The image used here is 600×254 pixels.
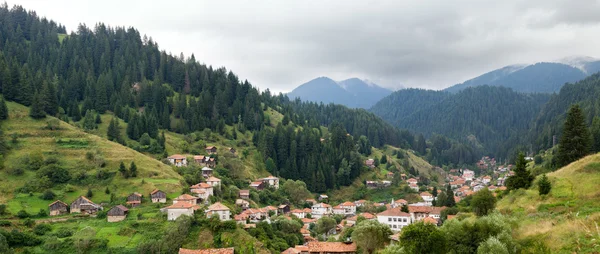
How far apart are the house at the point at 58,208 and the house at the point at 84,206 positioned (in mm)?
970

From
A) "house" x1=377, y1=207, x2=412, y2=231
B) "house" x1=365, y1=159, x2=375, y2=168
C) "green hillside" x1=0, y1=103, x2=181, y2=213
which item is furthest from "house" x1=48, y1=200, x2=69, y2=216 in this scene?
"house" x1=365, y1=159, x2=375, y2=168

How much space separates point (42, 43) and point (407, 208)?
146 m

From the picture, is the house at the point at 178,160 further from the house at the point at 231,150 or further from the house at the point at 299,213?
the house at the point at 299,213

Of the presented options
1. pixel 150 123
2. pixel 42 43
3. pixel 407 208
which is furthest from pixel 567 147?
pixel 42 43

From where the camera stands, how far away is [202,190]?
75312 millimetres

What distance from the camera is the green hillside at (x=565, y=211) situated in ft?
71.6

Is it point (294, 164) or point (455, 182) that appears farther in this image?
point (455, 182)

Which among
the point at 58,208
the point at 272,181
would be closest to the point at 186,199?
the point at 58,208

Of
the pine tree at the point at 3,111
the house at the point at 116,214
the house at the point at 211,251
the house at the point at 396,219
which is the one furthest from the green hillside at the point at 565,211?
the pine tree at the point at 3,111

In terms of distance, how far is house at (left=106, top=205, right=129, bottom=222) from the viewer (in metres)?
62.9

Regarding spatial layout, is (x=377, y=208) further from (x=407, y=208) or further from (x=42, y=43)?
(x=42, y=43)

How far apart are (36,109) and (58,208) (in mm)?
35324

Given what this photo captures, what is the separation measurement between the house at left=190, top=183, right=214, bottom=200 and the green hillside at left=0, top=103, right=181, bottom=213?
9.15ft

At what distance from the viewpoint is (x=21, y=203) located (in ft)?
210
